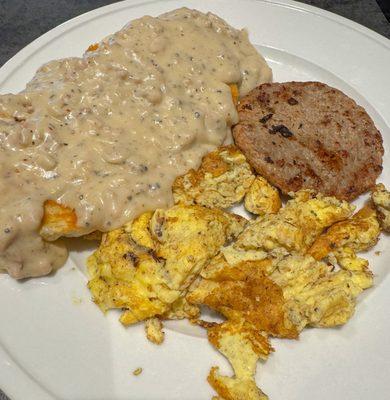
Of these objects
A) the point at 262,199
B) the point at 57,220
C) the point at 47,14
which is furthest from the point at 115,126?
the point at 47,14

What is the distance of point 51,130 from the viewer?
250 centimetres

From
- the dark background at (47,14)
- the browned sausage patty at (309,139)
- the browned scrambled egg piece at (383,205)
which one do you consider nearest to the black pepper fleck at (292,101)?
the browned sausage patty at (309,139)

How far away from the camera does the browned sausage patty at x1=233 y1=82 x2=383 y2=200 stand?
106 inches

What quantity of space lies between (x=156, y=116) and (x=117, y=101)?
24 centimetres

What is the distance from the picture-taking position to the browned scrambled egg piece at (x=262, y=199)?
8.46 ft

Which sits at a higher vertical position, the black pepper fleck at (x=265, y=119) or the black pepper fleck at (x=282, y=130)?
the black pepper fleck at (x=265, y=119)

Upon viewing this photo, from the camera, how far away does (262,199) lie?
259cm

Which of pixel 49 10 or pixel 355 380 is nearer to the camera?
pixel 355 380

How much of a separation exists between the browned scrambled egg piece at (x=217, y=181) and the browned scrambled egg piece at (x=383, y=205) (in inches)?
27.2

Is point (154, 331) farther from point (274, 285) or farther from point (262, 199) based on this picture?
point (262, 199)

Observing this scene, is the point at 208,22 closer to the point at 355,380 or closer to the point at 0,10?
the point at 355,380

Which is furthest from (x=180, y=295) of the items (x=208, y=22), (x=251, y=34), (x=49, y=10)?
(x=49, y=10)

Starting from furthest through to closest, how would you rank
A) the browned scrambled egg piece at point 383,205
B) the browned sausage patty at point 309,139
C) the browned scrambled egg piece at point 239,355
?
the browned sausage patty at point 309,139, the browned scrambled egg piece at point 383,205, the browned scrambled egg piece at point 239,355

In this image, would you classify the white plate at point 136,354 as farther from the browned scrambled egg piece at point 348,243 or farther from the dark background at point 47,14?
the dark background at point 47,14
